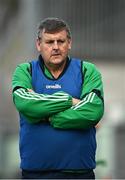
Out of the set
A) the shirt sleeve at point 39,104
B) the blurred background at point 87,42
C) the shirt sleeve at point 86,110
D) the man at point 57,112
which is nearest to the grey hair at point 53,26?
the man at point 57,112

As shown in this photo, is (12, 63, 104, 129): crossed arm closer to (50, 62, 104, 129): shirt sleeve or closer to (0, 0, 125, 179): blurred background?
(50, 62, 104, 129): shirt sleeve

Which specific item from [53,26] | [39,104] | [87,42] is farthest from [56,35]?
[87,42]

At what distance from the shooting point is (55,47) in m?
6.54

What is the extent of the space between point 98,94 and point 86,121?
28cm

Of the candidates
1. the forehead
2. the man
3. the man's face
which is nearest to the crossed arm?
the man

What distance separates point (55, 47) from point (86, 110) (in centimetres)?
48

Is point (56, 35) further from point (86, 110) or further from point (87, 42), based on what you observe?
point (87, 42)

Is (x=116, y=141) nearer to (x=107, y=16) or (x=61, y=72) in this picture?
(x=107, y=16)

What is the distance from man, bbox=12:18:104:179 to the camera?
21.1ft

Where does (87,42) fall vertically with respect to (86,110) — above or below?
below

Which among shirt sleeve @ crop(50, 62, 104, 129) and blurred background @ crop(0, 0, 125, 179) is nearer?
shirt sleeve @ crop(50, 62, 104, 129)

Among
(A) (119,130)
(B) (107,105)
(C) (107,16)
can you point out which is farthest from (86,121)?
(C) (107,16)

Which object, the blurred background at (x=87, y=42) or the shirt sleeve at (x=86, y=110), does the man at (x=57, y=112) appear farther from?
the blurred background at (x=87, y=42)

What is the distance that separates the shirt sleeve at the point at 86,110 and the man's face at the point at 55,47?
22cm
